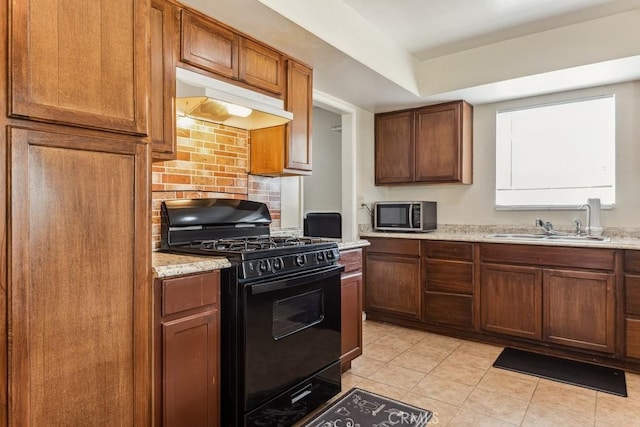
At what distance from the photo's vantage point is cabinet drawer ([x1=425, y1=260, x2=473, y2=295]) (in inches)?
133

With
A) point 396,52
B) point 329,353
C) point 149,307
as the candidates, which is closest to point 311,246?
point 329,353

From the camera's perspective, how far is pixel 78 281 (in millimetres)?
1258

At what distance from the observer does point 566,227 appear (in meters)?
3.43

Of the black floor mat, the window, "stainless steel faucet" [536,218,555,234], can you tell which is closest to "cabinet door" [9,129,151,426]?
the black floor mat

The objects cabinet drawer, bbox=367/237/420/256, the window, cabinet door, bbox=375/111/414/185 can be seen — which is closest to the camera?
the window

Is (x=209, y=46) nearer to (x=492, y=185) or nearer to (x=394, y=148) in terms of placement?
(x=394, y=148)

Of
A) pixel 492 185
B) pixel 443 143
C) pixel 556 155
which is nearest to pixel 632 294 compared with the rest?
pixel 556 155

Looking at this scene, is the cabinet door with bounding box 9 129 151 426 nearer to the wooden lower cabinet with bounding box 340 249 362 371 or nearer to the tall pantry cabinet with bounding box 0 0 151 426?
the tall pantry cabinet with bounding box 0 0 151 426

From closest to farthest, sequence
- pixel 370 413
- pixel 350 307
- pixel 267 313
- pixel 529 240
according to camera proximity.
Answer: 1. pixel 267 313
2. pixel 370 413
3. pixel 350 307
4. pixel 529 240

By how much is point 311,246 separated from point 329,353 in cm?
67

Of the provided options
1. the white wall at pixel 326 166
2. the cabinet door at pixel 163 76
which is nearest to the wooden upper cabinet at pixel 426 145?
the white wall at pixel 326 166

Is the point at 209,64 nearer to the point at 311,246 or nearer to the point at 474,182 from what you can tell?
the point at 311,246

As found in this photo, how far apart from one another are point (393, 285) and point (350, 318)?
3.91 ft

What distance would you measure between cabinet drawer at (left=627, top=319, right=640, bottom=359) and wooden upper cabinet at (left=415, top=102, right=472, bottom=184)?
171 centimetres
